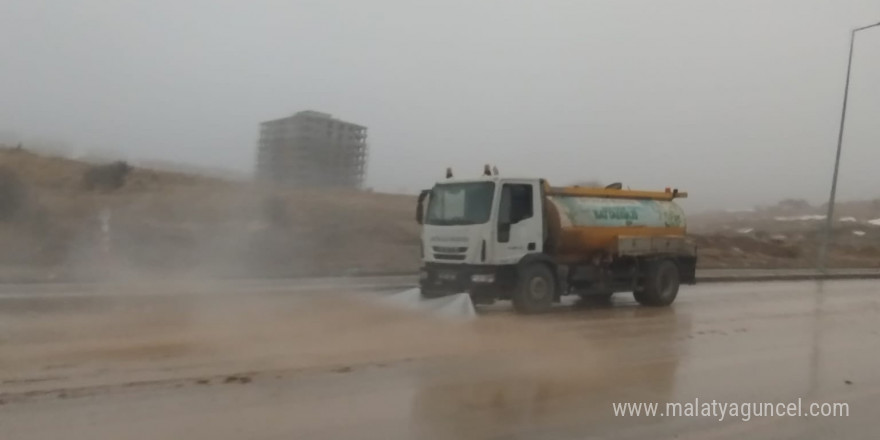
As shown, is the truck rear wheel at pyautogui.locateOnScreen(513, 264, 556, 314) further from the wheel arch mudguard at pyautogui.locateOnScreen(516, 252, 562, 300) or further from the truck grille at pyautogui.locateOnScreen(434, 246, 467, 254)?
the truck grille at pyautogui.locateOnScreen(434, 246, 467, 254)

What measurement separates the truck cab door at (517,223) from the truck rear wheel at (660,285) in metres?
3.44

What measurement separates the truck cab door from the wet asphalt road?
2211mm

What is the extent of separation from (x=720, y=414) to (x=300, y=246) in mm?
23396

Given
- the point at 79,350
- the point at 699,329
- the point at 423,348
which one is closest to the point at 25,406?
→ the point at 79,350

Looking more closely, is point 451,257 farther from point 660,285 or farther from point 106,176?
point 106,176

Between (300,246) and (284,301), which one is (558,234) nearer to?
(284,301)

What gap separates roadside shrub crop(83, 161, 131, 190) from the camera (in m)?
32.0

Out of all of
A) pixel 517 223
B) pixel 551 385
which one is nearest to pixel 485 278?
pixel 517 223

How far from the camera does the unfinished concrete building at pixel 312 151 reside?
110ft

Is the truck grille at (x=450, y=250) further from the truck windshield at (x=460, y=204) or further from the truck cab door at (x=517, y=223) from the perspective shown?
the truck cab door at (x=517, y=223)

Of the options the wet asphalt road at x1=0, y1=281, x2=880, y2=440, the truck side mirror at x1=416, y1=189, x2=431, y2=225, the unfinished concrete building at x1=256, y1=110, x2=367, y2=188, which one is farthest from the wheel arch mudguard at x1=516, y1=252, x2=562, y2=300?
the unfinished concrete building at x1=256, y1=110, x2=367, y2=188

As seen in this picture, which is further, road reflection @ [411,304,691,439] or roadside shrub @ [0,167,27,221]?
roadside shrub @ [0,167,27,221]

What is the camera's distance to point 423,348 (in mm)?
11312

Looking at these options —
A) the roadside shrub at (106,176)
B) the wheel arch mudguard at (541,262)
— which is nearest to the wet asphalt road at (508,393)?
the wheel arch mudguard at (541,262)
